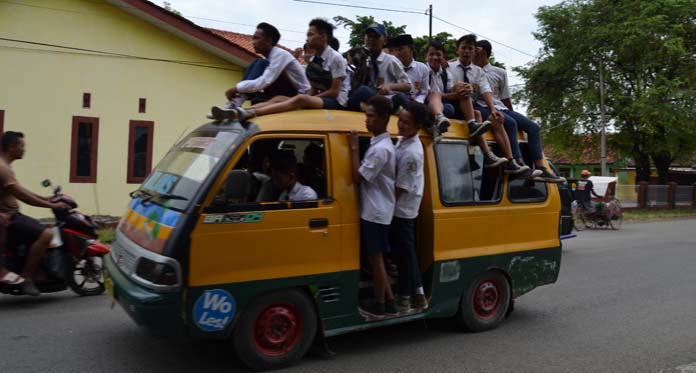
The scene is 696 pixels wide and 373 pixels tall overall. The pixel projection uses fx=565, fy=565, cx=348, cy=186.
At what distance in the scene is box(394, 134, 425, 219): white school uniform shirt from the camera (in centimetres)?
469

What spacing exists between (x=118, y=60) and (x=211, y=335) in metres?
11.5

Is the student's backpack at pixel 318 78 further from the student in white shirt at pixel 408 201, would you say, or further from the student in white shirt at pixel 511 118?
the student in white shirt at pixel 511 118

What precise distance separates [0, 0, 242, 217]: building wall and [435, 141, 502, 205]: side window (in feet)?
34.9

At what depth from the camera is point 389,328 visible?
5.62 m

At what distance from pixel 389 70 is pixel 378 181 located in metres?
1.63

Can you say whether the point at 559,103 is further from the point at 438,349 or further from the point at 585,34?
the point at 438,349

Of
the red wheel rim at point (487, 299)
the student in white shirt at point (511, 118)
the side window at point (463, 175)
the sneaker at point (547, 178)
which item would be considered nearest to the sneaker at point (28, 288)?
the side window at point (463, 175)

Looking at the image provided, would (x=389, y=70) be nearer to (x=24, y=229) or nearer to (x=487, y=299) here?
(x=487, y=299)

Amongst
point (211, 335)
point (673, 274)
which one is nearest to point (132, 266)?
point (211, 335)

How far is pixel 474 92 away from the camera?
19.7 ft

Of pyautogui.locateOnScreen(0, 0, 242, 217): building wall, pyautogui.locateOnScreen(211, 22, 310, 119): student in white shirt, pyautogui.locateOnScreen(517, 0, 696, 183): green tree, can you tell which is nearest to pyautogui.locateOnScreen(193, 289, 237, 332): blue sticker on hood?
pyautogui.locateOnScreen(211, 22, 310, 119): student in white shirt

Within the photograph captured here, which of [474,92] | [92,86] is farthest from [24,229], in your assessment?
[92,86]

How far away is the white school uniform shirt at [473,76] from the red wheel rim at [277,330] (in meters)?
3.11

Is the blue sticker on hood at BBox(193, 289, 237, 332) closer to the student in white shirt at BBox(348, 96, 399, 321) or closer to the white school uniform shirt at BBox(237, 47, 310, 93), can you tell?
the student in white shirt at BBox(348, 96, 399, 321)
